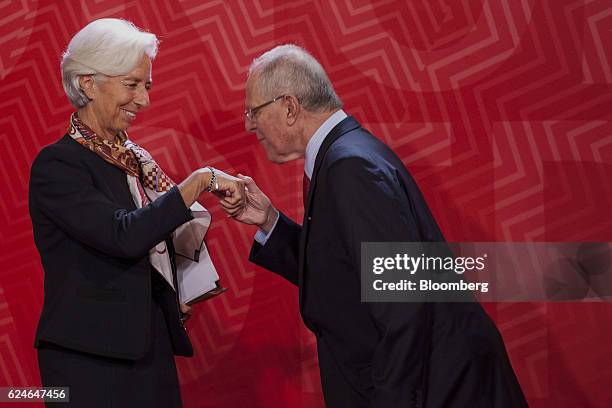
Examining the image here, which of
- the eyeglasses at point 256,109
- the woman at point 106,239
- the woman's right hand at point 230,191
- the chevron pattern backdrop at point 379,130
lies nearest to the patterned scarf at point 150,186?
the woman at point 106,239

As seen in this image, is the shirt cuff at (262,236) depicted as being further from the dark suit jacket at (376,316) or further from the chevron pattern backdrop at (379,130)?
the chevron pattern backdrop at (379,130)

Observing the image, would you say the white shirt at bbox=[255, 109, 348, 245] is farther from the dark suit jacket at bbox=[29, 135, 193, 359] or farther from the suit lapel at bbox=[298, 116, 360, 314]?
the dark suit jacket at bbox=[29, 135, 193, 359]

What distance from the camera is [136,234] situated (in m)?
1.79

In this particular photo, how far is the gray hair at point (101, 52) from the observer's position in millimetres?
1916

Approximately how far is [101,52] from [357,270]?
0.84 metres

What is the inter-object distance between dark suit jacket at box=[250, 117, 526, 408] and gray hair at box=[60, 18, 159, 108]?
548 mm

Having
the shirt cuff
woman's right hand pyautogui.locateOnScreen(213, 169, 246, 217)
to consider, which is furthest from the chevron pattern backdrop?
woman's right hand pyautogui.locateOnScreen(213, 169, 246, 217)

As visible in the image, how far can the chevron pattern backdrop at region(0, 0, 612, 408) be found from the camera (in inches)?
101

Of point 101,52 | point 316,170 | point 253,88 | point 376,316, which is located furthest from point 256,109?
point 376,316

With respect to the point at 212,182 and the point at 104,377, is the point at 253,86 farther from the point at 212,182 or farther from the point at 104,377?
the point at 104,377

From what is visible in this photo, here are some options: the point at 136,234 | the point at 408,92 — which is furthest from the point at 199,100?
the point at 136,234

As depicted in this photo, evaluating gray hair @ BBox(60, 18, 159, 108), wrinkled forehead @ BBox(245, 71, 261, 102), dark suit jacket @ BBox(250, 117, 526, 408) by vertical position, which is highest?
gray hair @ BBox(60, 18, 159, 108)

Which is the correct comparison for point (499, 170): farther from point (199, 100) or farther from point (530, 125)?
point (199, 100)

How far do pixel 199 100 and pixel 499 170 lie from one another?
1058mm
